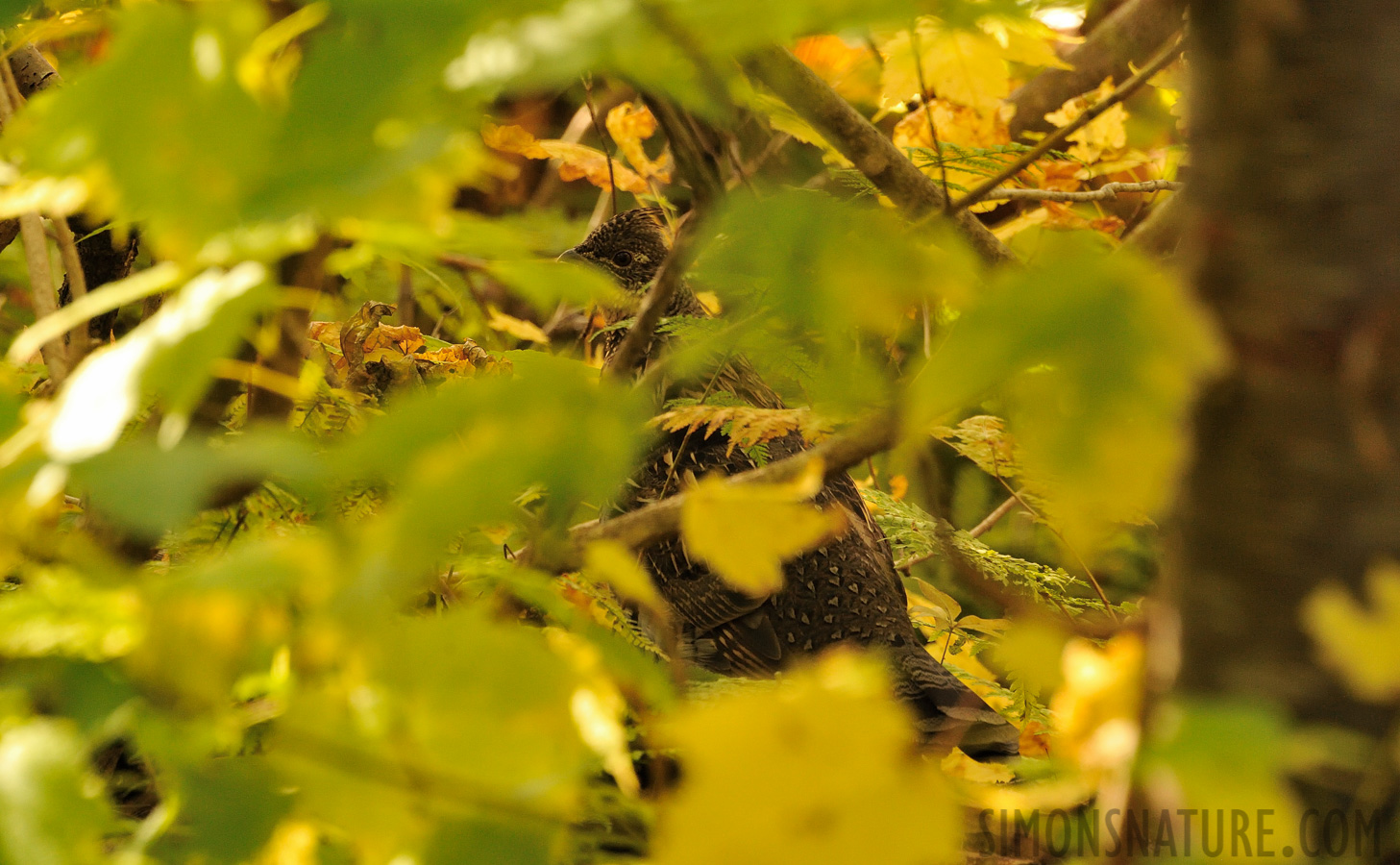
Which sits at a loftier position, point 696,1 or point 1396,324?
point 696,1

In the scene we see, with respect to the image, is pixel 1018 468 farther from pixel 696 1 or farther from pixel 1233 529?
pixel 696 1

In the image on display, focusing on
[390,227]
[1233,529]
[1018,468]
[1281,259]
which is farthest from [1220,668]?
[1018,468]

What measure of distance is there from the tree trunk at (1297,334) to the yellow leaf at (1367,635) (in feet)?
0.08

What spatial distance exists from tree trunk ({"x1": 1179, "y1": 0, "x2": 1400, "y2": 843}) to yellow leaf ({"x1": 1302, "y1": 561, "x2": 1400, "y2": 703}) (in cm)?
2

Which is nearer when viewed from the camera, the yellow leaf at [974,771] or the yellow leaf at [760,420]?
the yellow leaf at [760,420]

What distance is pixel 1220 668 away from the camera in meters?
0.38

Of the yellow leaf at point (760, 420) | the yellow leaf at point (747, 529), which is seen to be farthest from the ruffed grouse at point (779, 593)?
the yellow leaf at point (747, 529)

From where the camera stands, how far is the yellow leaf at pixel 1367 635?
31cm

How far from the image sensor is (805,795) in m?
0.30

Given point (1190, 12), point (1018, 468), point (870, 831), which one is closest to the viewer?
point (870, 831)

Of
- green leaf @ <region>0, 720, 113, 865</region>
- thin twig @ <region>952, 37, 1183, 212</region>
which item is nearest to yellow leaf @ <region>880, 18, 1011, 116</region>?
thin twig @ <region>952, 37, 1183, 212</region>

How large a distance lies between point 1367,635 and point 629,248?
6.45 feet

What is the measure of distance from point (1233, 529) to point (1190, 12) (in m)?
0.22

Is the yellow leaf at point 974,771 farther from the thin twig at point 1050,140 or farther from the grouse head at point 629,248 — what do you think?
the grouse head at point 629,248
